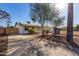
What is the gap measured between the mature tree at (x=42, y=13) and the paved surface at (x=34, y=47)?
0.17 metres

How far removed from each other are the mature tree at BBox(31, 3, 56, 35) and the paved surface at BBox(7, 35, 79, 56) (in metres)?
0.17

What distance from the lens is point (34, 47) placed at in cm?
176

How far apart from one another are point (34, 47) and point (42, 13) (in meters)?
0.37

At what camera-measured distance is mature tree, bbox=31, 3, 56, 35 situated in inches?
69.8

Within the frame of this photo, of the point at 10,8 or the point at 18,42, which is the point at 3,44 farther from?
the point at 10,8

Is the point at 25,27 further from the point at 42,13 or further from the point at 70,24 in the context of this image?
the point at 70,24

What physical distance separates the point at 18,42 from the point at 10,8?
1.21 ft

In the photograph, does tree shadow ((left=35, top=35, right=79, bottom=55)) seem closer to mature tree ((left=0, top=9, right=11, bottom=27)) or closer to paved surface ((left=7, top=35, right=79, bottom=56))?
paved surface ((left=7, top=35, right=79, bottom=56))

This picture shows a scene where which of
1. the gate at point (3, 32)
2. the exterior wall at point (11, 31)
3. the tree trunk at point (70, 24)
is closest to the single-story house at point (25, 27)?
the exterior wall at point (11, 31)

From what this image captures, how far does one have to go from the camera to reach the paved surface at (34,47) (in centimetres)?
174

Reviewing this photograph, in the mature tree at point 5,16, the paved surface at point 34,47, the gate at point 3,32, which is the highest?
the mature tree at point 5,16

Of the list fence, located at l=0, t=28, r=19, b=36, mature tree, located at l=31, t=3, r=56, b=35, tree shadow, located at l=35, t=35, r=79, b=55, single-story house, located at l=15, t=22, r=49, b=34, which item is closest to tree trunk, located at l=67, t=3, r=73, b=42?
tree shadow, located at l=35, t=35, r=79, b=55

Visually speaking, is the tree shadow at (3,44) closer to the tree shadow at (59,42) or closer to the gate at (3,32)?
the gate at (3,32)

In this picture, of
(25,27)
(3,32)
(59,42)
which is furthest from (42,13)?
(3,32)
